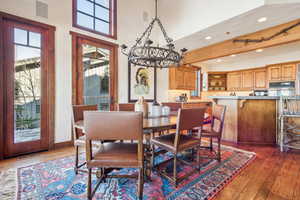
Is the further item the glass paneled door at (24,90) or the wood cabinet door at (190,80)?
the wood cabinet door at (190,80)

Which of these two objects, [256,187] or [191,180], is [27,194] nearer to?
[191,180]

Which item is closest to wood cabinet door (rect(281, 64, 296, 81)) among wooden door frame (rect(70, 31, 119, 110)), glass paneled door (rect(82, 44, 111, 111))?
wooden door frame (rect(70, 31, 119, 110))

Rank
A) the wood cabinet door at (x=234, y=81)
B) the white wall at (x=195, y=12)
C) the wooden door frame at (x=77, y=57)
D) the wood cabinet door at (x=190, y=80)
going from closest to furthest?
the white wall at (x=195, y=12), the wooden door frame at (x=77, y=57), the wood cabinet door at (x=190, y=80), the wood cabinet door at (x=234, y=81)

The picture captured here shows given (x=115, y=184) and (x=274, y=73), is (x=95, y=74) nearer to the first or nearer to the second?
(x=115, y=184)

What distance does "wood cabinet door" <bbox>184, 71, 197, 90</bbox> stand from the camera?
5.64 meters

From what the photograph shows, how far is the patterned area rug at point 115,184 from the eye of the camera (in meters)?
1.50

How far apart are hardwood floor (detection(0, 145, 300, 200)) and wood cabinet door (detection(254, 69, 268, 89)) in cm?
397

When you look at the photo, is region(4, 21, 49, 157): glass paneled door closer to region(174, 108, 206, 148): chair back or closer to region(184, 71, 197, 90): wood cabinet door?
region(174, 108, 206, 148): chair back

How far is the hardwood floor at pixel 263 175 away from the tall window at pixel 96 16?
2.76 metres

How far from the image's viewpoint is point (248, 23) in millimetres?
3096

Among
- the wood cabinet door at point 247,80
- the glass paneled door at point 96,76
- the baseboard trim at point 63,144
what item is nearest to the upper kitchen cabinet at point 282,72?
the wood cabinet door at point 247,80

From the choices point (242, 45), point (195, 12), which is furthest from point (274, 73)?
point (195, 12)

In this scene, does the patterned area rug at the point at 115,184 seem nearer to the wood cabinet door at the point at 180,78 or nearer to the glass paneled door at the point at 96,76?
the glass paneled door at the point at 96,76

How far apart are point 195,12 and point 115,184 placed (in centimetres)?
408
